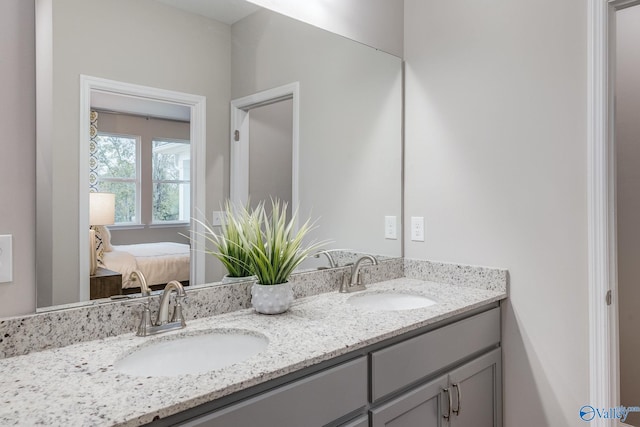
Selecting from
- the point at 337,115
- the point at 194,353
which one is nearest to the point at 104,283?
the point at 194,353

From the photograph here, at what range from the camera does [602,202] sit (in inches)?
60.7

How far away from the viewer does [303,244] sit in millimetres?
1792

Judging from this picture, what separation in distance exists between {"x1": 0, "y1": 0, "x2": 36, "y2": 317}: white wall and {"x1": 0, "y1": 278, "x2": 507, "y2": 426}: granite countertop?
0.60 feet

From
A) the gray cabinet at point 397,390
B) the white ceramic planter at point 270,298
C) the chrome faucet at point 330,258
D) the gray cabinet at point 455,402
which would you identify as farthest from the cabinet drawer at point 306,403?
the chrome faucet at point 330,258

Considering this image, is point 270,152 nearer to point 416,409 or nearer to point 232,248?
point 232,248

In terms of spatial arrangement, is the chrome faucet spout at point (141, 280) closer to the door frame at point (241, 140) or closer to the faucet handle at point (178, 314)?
the faucet handle at point (178, 314)

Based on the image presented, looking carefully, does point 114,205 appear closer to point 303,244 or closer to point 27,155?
point 27,155

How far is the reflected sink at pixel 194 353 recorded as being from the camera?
1.12 metres

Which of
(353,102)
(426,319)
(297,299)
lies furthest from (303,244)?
(353,102)

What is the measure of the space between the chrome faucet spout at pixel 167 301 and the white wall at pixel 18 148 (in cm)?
32

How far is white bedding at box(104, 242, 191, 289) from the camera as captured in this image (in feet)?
4.10

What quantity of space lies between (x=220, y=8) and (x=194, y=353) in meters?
1.14

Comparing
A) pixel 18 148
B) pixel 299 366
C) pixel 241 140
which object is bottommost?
pixel 299 366

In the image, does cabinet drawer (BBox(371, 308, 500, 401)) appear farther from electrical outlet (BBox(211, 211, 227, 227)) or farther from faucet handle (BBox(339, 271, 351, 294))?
electrical outlet (BBox(211, 211, 227, 227))
